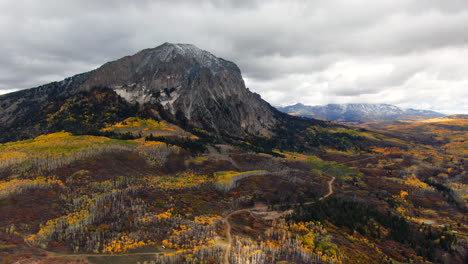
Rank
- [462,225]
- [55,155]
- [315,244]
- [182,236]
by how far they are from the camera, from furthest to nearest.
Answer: [55,155] → [462,225] → [315,244] → [182,236]

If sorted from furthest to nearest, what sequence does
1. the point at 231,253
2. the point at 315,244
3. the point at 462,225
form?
the point at 462,225, the point at 315,244, the point at 231,253

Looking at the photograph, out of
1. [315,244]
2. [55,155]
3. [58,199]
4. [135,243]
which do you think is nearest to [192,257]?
[135,243]

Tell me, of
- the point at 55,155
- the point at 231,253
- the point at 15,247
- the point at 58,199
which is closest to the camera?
the point at 15,247

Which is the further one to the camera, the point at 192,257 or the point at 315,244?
the point at 315,244

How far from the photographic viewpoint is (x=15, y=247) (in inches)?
3499

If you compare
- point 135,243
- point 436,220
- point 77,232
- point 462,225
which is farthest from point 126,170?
point 462,225

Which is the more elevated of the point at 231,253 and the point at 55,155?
the point at 55,155

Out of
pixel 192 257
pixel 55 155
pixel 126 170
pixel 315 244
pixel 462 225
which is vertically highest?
pixel 55 155

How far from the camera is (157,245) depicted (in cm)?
9831

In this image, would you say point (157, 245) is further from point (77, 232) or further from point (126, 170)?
point (126, 170)

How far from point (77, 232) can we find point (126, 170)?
80880 millimetres

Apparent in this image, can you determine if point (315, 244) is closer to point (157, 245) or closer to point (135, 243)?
point (157, 245)

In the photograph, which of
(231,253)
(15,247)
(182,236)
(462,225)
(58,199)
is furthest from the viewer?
(462,225)

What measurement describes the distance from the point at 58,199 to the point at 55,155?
6293 cm
